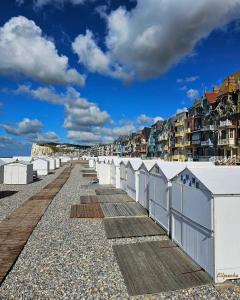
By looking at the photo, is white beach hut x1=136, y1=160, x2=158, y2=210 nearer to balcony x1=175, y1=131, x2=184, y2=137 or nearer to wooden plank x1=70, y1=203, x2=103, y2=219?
wooden plank x1=70, y1=203, x2=103, y2=219

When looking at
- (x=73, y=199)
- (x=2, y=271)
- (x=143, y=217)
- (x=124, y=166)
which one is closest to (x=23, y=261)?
(x=2, y=271)

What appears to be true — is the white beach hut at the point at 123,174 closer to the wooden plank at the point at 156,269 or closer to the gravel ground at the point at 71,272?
the gravel ground at the point at 71,272

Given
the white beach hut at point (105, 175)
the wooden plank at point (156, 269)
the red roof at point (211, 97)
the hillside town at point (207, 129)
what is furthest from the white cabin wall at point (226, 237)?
the red roof at point (211, 97)

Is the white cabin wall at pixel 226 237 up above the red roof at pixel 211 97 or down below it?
below

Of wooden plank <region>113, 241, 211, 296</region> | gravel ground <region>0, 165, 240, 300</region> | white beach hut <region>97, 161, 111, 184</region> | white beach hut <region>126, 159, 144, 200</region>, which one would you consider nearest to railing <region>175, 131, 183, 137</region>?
white beach hut <region>97, 161, 111, 184</region>

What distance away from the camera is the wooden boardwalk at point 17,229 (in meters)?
11.0

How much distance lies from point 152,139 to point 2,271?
88408mm

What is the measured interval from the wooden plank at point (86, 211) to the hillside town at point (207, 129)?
109 feet

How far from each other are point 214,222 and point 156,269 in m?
2.59

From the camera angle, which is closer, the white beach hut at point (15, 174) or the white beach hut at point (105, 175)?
the white beach hut at point (105, 175)

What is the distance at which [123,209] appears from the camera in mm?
20703

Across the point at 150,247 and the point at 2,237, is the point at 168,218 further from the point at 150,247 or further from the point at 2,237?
the point at 2,237

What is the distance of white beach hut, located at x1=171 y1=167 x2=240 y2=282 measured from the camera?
9.17m

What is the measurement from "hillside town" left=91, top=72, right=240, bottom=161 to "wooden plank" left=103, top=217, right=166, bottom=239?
1395 inches
